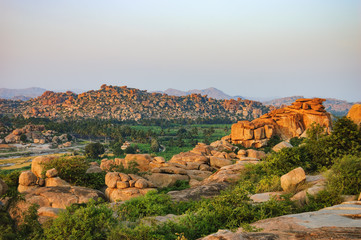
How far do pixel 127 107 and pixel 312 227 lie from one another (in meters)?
145

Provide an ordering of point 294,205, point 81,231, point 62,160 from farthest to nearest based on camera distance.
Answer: point 62,160
point 294,205
point 81,231

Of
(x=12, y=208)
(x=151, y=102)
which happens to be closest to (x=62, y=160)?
(x=12, y=208)

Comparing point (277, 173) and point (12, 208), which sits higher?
point (277, 173)

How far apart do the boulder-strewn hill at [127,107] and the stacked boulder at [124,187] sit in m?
118

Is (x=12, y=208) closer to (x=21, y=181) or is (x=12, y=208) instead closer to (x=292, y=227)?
(x=21, y=181)

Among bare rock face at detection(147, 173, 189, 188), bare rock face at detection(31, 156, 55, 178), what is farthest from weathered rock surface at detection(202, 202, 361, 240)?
→ bare rock face at detection(31, 156, 55, 178)

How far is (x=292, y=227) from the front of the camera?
672cm

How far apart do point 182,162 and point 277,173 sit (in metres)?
12.9

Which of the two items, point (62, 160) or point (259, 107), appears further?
point (259, 107)

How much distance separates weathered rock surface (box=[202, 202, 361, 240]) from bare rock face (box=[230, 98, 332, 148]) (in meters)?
31.0

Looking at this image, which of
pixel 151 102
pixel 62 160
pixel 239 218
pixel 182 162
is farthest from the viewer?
pixel 151 102

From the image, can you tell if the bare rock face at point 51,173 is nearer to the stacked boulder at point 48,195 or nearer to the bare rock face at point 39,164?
the stacked boulder at point 48,195

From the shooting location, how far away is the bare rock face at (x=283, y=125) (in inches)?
1503

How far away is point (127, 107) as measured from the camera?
147m
